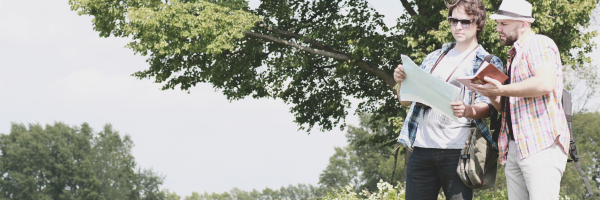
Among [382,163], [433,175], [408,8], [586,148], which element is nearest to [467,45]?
[433,175]

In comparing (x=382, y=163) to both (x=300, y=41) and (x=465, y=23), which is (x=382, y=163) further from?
(x=465, y=23)

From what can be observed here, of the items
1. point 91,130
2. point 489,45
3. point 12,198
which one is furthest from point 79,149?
point 489,45

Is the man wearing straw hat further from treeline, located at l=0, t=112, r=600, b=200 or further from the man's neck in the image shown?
treeline, located at l=0, t=112, r=600, b=200

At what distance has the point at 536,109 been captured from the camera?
2814mm

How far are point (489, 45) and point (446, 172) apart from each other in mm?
10937

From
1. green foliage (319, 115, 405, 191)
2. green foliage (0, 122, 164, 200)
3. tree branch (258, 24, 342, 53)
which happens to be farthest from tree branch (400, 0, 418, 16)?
green foliage (0, 122, 164, 200)

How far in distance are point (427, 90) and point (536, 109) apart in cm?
57

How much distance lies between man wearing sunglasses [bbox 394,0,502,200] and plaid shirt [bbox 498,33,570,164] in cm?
16

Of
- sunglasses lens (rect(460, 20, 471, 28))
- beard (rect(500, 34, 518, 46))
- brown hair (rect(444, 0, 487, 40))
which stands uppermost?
brown hair (rect(444, 0, 487, 40))

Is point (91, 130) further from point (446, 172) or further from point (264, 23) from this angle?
point (446, 172)

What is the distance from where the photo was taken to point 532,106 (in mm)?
2826

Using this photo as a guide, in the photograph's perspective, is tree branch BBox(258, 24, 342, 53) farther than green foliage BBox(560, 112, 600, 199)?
No

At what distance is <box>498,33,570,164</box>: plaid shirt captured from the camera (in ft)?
9.05

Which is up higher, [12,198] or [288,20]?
[12,198]
